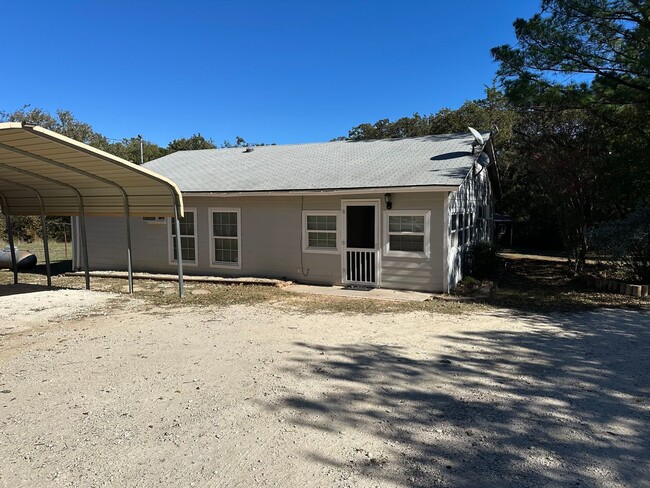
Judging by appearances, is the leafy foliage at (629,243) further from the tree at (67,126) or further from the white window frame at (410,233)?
the tree at (67,126)

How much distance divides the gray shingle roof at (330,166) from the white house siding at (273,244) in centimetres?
37

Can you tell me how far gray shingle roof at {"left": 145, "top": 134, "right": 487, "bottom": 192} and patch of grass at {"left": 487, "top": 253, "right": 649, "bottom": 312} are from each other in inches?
112

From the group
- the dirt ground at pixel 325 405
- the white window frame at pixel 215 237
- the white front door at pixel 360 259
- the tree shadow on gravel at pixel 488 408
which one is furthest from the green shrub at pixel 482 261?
the white window frame at pixel 215 237

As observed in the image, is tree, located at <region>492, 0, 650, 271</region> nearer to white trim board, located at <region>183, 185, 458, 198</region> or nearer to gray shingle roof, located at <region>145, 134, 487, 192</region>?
gray shingle roof, located at <region>145, 134, 487, 192</region>

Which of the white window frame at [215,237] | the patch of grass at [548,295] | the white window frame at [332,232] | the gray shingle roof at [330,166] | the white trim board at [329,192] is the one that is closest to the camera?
the patch of grass at [548,295]

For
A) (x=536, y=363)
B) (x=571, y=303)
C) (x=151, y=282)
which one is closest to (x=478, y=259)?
(x=571, y=303)

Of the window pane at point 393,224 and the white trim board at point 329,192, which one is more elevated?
the white trim board at point 329,192

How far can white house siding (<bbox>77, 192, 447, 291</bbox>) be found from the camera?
10038mm

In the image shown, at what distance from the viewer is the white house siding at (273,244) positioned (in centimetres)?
1004

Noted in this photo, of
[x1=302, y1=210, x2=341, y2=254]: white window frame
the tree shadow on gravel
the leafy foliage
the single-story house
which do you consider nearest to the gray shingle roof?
the single-story house

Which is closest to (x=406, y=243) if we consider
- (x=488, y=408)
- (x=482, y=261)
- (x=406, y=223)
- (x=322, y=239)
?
(x=406, y=223)

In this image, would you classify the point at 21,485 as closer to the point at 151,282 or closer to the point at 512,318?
the point at 512,318

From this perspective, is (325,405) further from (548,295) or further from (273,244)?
(273,244)

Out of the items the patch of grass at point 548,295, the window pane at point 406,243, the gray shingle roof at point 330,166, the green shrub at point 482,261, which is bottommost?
the patch of grass at point 548,295
